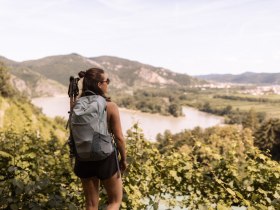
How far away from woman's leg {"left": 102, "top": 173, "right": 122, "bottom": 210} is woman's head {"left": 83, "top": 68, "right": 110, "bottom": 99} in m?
0.98

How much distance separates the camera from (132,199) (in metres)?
5.21

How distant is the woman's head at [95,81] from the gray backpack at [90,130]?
16 centimetres

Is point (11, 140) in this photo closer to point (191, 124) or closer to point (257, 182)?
point (257, 182)

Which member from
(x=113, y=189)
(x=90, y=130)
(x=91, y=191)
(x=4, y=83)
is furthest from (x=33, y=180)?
(x=4, y=83)

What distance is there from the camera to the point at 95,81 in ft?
13.1

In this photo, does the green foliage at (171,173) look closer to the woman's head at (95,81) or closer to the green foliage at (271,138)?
the woman's head at (95,81)

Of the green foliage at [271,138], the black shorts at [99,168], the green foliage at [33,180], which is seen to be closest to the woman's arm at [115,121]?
the black shorts at [99,168]

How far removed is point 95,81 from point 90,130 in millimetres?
583

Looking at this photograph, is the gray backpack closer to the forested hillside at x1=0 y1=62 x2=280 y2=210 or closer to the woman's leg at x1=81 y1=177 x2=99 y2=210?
the woman's leg at x1=81 y1=177 x2=99 y2=210

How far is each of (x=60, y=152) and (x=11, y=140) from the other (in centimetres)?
101

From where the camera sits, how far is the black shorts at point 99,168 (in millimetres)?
3938

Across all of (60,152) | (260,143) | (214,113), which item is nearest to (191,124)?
(214,113)

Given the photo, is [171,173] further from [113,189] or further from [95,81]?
[95,81]

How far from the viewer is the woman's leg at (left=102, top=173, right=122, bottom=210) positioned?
4.06m
